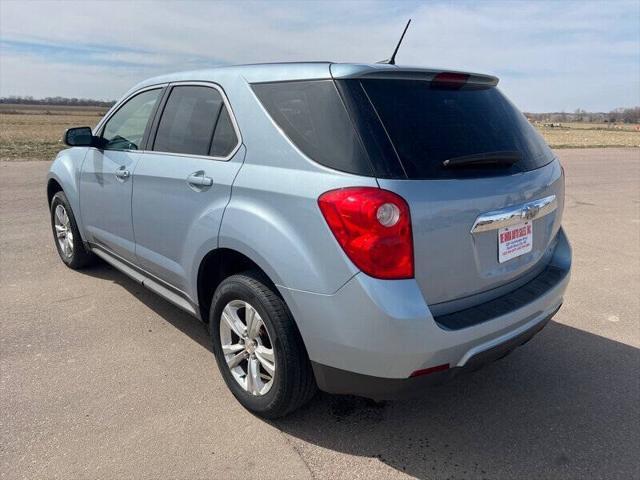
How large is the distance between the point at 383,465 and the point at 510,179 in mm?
1485

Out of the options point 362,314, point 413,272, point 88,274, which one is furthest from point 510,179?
point 88,274

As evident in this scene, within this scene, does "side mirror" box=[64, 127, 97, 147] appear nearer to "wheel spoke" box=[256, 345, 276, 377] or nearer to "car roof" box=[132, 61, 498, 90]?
"car roof" box=[132, 61, 498, 90]

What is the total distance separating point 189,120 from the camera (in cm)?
313

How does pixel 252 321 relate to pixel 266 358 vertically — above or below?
above

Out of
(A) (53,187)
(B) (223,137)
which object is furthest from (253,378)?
(A) (53,187)

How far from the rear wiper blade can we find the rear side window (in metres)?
1.15

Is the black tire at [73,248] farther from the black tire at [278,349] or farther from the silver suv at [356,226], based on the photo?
the black tire at [278,349]

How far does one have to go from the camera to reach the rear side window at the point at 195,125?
2809mm

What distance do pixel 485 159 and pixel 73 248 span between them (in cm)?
387

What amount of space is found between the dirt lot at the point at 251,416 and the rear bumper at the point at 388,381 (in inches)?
16.0

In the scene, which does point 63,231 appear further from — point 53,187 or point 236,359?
point 236,359

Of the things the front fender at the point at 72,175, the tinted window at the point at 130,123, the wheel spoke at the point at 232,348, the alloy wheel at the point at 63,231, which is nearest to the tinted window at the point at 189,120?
the tinted window at the point at 130,123

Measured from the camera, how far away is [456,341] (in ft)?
7.04

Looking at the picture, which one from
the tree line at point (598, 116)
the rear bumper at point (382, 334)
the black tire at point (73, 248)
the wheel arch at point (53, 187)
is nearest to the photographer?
the rear bumper at point (382, 334)
